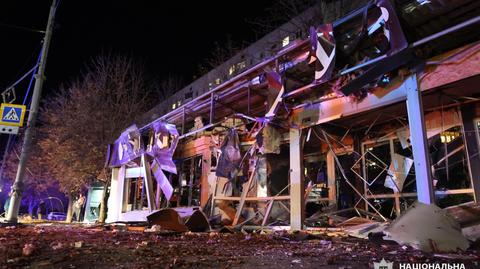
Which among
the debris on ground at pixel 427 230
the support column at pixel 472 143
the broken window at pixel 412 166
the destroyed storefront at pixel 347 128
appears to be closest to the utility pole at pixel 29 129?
the destroyed storefront at pixel 347 128

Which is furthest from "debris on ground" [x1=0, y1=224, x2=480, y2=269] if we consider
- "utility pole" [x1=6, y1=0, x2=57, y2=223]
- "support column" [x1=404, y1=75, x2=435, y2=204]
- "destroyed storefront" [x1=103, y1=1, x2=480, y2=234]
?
"utility pole" [x1=6, y1=0, x2=57, y2=223]

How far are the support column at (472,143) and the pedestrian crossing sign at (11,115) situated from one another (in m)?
13.4

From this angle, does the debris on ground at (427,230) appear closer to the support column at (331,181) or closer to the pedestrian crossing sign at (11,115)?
the support column at (331,181)

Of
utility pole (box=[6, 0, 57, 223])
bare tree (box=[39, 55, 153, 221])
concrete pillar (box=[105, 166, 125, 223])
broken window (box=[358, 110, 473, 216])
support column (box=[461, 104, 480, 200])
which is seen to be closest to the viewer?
support column (box=[461, 104, 480, 200])

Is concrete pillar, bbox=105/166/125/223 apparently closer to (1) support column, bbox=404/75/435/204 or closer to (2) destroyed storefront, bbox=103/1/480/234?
(2) destroyed storefront, bbox=103/1/480/234

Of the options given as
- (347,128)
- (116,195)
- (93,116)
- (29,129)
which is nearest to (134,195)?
(116,195)

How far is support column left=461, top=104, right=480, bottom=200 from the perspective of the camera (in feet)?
23.9

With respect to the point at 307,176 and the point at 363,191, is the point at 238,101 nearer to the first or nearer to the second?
the point at 307,176

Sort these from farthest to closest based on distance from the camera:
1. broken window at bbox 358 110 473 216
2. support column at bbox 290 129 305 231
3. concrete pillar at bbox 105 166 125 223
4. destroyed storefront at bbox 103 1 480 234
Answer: concrete pillar at bbox 105 166 125 223, support column at bbox 290 129 305 231, broken window at bbox 358 110 473 216, destroyed storefront at bbox 103 1 480 234

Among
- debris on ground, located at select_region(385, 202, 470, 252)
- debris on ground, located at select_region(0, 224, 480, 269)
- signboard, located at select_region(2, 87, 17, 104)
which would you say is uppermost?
signboard, located at select_region(2, 87, 17, 104)

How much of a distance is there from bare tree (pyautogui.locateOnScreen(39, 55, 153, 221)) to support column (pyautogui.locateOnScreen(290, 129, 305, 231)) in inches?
618

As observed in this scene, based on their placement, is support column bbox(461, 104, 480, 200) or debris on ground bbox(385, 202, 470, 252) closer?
debris on ground bbox(385, 202, 470, 252)

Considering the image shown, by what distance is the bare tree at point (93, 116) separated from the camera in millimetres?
22422

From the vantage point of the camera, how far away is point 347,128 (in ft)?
30.2
